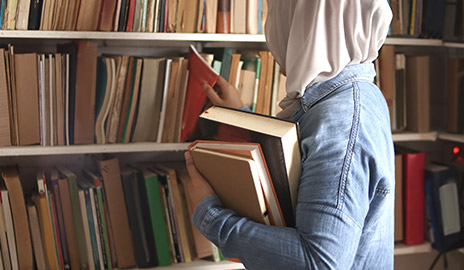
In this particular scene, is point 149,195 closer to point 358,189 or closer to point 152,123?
point 152,123

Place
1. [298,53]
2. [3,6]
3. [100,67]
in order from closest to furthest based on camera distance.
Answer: [298,53]
[3,6]
[100,67]

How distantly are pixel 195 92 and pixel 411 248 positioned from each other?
99 cm

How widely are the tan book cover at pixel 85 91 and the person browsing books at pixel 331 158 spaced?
0.60 metres

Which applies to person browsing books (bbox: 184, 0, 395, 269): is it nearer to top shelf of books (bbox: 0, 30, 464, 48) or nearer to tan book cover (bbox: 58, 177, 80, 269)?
top shelf of books (bbox: 0, 30, 464, 48)

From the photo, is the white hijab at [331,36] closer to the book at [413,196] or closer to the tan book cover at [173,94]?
the tan book cover at [173,94]

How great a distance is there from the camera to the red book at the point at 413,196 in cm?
182

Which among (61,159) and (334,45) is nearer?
(334,45)

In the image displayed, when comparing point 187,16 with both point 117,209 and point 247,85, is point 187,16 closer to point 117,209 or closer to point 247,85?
point 247,85

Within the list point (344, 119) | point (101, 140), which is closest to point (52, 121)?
point (101, 140)

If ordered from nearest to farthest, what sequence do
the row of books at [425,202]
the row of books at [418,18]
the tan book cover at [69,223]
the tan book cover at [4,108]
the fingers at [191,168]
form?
1. the fingers at [191,168]
2. the tan book cover at [4,108]
3. the tan book cover at [69,223]
4. the row of books at [418,18]
5. the row of books at [425,202]

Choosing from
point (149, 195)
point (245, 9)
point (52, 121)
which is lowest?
point (149, 195)

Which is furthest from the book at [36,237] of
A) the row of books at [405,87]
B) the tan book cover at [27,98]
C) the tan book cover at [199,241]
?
the row of books at [405,87]

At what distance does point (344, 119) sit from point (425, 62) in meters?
1.05

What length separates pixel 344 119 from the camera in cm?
88
